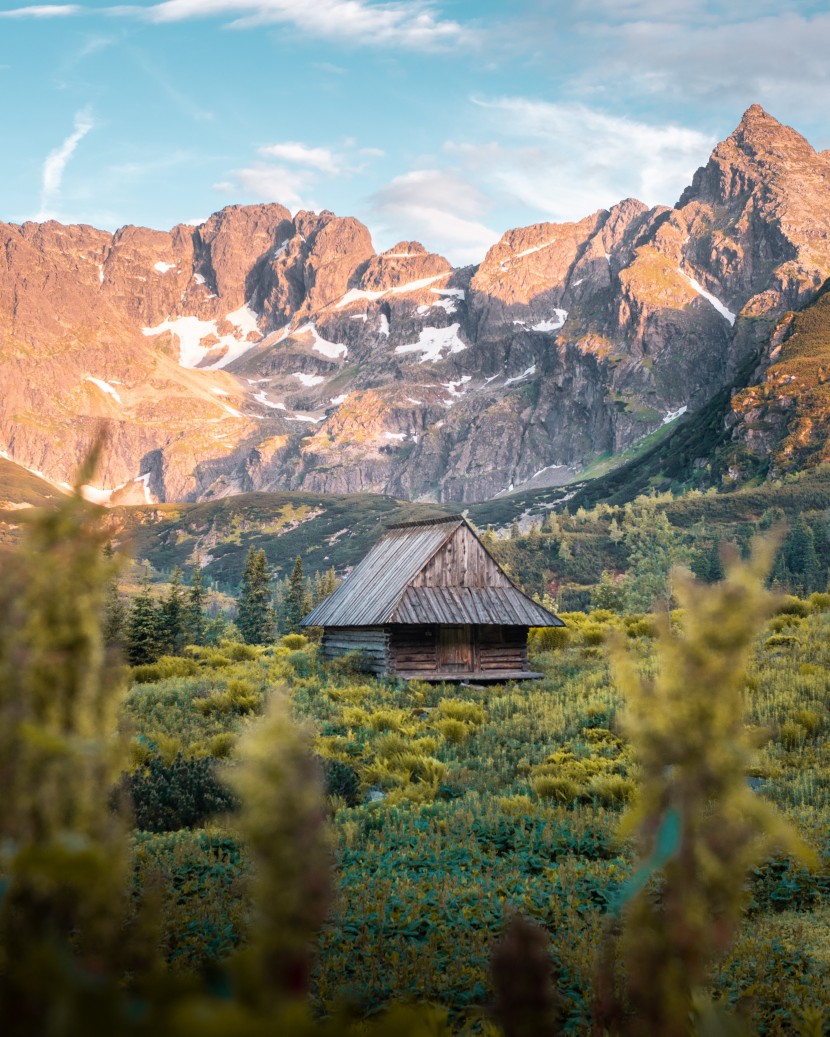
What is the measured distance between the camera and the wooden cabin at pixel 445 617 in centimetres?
2547

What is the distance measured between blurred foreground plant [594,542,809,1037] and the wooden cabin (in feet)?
72.5

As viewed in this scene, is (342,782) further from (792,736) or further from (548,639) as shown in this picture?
(548,639)

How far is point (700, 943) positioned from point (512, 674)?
78.7 ft

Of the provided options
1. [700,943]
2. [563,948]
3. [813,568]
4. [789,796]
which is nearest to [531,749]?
[789,796]

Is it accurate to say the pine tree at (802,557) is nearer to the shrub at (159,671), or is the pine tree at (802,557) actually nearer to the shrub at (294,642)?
the shrub at (294,642)

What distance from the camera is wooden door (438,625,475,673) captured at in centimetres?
2645

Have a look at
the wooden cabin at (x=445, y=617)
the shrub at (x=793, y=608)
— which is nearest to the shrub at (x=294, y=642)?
the wooden cabin at (x=445, y=617)

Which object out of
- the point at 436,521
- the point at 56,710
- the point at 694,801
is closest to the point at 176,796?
the point at 56,710

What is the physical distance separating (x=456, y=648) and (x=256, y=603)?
146 ft

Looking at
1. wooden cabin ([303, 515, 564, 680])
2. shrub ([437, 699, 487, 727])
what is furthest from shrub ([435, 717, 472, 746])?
wooden cabin ([303, 515, 564, 680])

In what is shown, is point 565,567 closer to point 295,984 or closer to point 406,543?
point 406,543

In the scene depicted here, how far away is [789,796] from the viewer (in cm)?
1233

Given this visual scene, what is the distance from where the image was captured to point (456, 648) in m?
26.7

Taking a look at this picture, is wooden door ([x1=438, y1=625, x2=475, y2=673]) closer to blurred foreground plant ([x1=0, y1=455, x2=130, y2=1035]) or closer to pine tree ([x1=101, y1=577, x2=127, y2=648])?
pine tree ([x1=101, y1=577, x2=127, y2=648])
